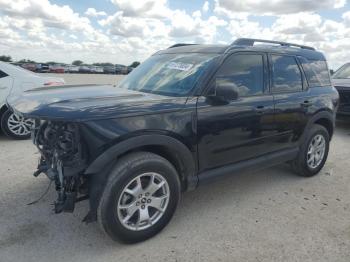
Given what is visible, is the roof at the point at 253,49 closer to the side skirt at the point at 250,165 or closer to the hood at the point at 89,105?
the hood at the point at 89,105

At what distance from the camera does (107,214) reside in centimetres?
290

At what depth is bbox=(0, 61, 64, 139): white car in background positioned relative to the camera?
653 cm

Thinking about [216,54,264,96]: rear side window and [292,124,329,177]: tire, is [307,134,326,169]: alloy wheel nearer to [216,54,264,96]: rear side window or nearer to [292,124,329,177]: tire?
[292,124,329,177]: tire

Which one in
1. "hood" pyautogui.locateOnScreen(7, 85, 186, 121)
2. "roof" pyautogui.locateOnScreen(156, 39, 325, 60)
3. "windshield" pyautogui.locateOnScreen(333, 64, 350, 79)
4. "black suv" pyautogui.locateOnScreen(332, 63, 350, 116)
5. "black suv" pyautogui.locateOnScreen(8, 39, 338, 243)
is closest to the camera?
"hood" pyautogui.locateOnScreen(7, 85, 186, 121)

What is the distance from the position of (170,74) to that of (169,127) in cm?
92

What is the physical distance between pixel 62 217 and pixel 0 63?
462 cm

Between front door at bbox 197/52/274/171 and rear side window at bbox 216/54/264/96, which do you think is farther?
rear side window at bbox 216/54/264/96

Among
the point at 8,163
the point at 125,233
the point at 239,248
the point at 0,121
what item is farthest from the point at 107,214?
the point at 0,121

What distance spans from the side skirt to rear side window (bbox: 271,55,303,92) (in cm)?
84

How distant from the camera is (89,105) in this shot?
2.90 meters

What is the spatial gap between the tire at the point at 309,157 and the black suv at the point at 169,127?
0.02 metres

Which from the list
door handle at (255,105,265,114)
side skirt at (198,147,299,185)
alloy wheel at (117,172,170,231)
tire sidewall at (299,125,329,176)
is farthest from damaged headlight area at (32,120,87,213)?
tire sidewall at (299,125,329,176)

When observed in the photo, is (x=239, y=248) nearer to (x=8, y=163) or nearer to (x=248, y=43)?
(x=248, y=43)

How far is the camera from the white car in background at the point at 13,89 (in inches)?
257
